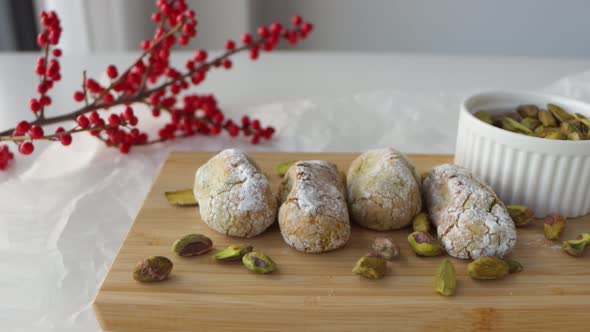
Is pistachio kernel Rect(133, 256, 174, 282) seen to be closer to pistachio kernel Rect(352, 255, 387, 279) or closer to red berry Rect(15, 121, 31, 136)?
pistachio kernel Rect(352, 255, 387, 279)

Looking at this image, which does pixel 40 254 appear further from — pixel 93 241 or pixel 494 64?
pixel 494 64

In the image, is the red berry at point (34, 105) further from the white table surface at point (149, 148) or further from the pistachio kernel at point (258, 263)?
the pistachio kernel at point (258, 263)

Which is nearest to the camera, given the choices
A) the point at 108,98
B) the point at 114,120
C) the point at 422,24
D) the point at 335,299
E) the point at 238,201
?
the point at 335,299

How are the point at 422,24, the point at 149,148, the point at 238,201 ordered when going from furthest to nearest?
the point at 422,24
the point at 149,148
the point at 238,201

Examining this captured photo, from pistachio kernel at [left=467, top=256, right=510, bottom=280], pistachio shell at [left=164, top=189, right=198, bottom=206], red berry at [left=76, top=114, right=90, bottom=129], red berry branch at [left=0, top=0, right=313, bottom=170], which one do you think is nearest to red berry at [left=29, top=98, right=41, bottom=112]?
red berry branch at [left=0, top=0, right=313, bottom=170]

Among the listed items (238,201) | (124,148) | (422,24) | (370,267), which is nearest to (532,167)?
(370,267)

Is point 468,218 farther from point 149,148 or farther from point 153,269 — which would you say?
point 149,148
